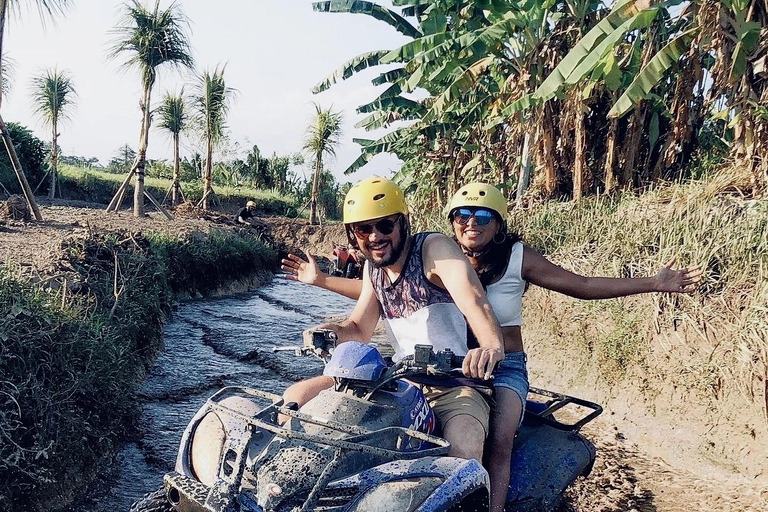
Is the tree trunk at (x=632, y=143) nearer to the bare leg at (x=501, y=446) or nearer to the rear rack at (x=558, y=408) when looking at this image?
the rear rack at (x=558, y=408)

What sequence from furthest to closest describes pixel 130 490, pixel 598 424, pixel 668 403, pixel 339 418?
pixel 598 424 → pixel 668 403 → pixel 130 490 → pixel 339 418

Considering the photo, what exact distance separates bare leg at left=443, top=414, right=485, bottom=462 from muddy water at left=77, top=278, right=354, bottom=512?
8.46 ft

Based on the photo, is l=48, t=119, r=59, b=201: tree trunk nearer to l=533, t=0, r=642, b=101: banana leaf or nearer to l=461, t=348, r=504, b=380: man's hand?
l=533, t=0, r=642, b=101: banana leaf

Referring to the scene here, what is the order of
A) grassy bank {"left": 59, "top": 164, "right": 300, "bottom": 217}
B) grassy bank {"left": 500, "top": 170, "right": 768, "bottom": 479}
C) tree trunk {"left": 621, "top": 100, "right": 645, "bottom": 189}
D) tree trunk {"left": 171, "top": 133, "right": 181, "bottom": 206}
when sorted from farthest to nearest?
grassy bank {"left": 59, "top": 164, "right": 300, "bottom": 217} < tree trunk {"left": 171, "top": 133, "right": 181, "bottom": 206} < tree trunk {"left": 621, "top": 100, "right": 645, "bottom": 189} < grassy bank {"left": 500, "top": 170, "right": 768, "bottom": 479}

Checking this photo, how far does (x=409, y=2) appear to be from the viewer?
9.86 metres

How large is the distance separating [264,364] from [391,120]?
24.2ft

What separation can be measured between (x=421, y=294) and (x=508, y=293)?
0.70m

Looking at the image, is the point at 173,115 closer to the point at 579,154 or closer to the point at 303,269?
the point at 579,154

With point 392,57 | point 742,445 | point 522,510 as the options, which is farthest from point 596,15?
point 522,510

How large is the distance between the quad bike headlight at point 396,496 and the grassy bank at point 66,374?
2.51 metres

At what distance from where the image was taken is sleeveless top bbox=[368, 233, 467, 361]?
10.6 ft

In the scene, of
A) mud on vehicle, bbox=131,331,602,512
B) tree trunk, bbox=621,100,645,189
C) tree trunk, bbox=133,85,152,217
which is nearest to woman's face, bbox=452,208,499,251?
mud on vehicle, bbox=131,331,602,512

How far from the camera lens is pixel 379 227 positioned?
311cm

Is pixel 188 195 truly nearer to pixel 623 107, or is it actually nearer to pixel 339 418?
pixel 623 107
